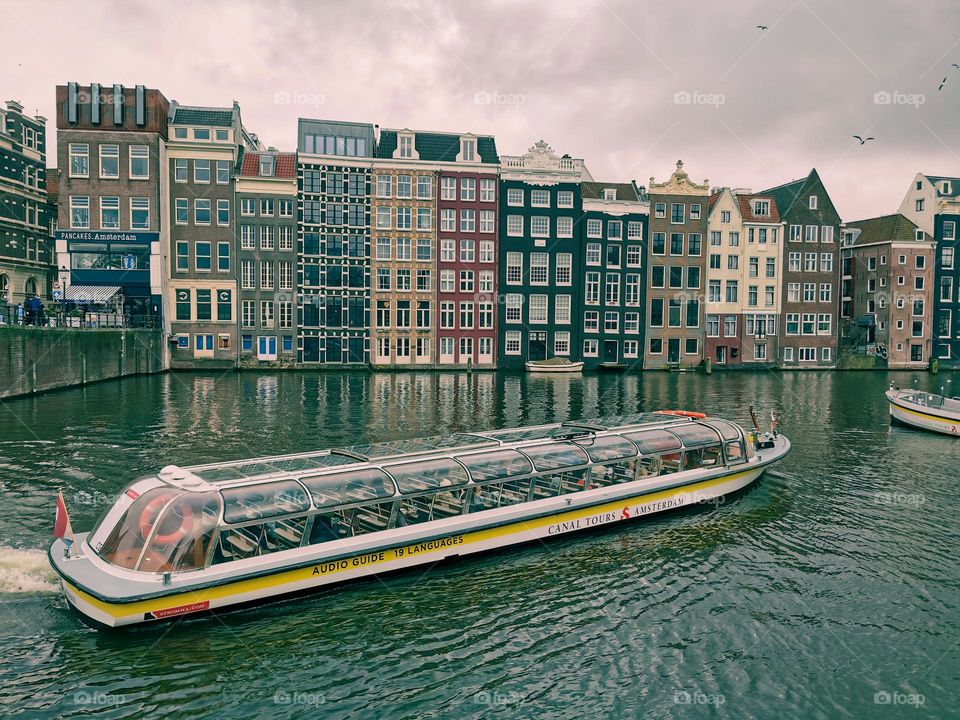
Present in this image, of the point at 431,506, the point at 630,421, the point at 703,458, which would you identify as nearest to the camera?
the point at 431,506

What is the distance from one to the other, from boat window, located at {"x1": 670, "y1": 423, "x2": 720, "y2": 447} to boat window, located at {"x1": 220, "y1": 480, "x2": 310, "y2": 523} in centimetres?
1281

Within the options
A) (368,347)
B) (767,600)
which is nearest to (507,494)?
(767,600)

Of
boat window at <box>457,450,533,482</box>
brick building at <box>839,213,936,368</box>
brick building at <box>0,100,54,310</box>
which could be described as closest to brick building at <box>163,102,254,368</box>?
brick building at <box>0,100,54,310</box>

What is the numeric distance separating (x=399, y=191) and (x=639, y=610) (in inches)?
2532

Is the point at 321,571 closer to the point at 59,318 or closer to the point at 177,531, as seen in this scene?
the point at 177,531

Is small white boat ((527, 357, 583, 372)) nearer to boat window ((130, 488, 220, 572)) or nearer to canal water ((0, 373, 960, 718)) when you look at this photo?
canal water ((0, 373, 960, 718))

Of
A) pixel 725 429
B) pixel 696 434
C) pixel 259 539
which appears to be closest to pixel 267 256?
pixel 725 429

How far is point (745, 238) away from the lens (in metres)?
82.1

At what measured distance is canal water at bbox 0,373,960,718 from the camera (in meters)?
11.6

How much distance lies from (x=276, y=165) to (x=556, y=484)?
205 ft

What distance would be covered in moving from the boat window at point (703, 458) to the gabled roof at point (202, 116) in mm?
63151

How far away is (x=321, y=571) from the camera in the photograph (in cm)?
1480

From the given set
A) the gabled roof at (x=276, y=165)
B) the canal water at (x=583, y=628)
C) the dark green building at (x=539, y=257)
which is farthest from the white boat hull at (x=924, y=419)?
the gabled roof at (x=276, y=165)

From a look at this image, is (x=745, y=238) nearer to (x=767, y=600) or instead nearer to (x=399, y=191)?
(x=399, y=191)
